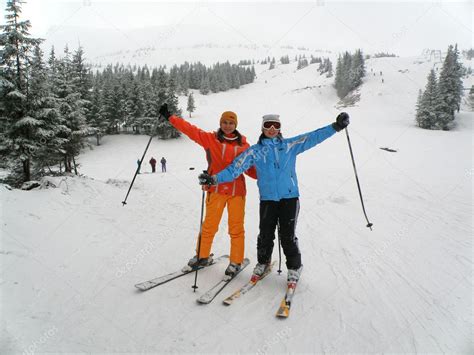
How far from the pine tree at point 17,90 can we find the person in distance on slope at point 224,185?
10003mm

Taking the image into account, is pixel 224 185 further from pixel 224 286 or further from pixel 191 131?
pixel 224 286

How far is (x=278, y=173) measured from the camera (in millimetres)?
4387

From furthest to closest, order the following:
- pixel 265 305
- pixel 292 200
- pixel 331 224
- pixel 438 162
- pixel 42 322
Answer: pixel 438 162 < pixel 331 224 < pixel 292 200 < pixel 265 305 < pixel 42 322

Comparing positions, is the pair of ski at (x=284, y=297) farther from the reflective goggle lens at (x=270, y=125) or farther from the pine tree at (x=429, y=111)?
the pine tree at (x=429, y=111)

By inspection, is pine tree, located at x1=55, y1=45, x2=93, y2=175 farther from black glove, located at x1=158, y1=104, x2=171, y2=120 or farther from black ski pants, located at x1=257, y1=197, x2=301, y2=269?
black ski pants, located at x1=257, y1=197, x2=301, y2=269

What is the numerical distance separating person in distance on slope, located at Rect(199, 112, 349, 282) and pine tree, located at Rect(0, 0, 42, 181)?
1098cm

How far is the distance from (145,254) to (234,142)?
296 cm

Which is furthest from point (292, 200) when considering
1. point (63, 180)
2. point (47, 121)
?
point (47, 121)

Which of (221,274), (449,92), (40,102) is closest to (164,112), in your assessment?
(221,274)

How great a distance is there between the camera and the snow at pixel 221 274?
3.38 m

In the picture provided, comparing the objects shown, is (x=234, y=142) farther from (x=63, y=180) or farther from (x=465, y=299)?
(x=63, y=180)

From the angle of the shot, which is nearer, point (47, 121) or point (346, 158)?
point (47, 121)

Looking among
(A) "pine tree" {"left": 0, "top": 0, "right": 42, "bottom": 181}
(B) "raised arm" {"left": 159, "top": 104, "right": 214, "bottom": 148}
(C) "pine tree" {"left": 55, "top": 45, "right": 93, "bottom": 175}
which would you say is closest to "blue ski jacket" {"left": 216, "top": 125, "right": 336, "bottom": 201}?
(B) "raised arm" {"left": 159, "top": 104, "right": 214, "bottom": 148}

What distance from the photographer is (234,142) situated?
4.79m
